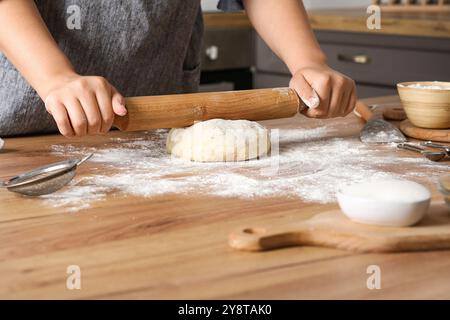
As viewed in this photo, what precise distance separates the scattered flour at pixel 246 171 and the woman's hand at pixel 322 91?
48mm

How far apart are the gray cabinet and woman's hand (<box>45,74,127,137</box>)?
156 centimetres

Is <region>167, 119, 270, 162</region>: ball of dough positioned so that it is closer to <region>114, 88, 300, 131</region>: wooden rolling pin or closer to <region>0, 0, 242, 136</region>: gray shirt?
<region>114, 88, 300, 131</region>: wooden rolling pin

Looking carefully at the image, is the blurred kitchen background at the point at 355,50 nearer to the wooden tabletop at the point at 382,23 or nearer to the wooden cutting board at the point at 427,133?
the wooden tabletop at the point at 382,23

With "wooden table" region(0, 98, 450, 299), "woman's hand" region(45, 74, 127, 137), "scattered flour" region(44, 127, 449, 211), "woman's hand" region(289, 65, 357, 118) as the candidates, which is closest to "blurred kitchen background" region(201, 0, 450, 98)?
"woman's hand" region(289, 65, 357, 118)

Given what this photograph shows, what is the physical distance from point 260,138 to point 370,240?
0.43 meters

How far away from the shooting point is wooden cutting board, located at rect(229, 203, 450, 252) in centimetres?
66

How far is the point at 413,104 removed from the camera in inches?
47.4

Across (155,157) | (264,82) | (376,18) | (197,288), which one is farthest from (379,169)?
(264,82)

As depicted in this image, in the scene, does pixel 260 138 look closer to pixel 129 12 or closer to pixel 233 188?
pixel 233 188

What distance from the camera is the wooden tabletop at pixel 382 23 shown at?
231cm

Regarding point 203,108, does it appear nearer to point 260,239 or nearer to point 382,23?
point 260,239

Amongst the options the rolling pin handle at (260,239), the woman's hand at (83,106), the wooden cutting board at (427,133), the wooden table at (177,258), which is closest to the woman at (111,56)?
the woman's hand at (83,106)

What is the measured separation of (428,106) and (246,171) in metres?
0.38
